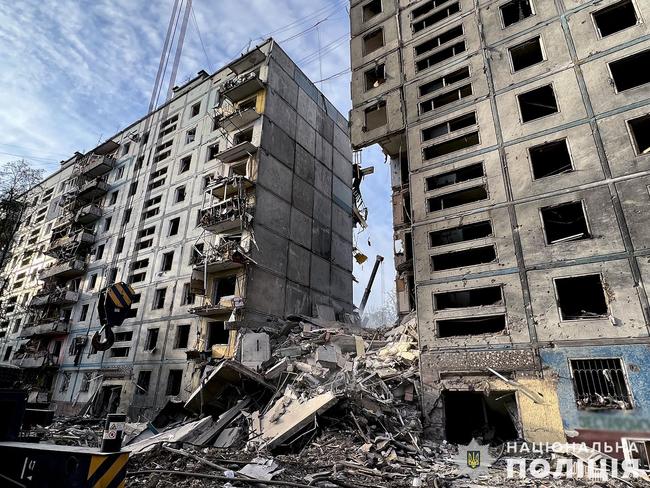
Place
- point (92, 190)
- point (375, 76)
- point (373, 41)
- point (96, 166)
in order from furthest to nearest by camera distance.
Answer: point (96, 166) < point (92, 190) < point (373, 41) < point (375, 76)

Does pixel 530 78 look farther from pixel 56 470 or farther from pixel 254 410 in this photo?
pixel 56 470

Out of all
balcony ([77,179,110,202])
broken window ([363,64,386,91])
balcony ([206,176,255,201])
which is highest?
broken window ([363,64,386,91])

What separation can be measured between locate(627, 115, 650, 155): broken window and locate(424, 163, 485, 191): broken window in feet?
17.3

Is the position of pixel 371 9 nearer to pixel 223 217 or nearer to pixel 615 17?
pixel 615 17

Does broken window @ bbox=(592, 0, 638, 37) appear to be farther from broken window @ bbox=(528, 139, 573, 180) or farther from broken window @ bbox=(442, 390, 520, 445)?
broken window @ bbox=(442, 390, 520, 445)

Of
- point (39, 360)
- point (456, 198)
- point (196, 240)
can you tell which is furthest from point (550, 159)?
point (39, 360)

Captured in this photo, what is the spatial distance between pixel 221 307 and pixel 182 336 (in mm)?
4802

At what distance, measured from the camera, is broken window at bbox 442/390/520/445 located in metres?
13.2

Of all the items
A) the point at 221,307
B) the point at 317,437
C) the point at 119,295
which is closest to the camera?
the point at 317,437

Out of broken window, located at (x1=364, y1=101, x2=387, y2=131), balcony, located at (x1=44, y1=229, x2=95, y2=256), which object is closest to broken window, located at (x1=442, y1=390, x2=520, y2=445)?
broken window, located at (x1=364, y1=101, x2=387, y2=131)

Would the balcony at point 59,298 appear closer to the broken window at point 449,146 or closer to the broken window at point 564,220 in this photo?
the broken window at point 449,146

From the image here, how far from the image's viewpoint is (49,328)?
102ft

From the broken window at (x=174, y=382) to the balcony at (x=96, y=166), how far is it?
24.4m

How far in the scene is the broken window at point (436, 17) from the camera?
20828 mm
